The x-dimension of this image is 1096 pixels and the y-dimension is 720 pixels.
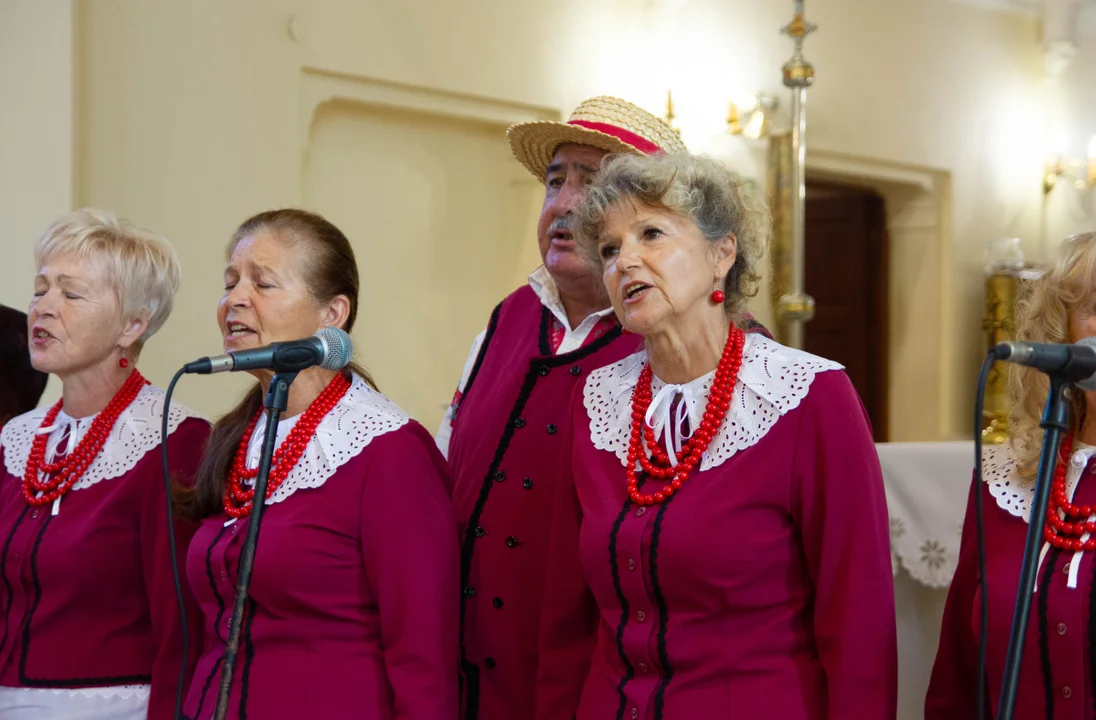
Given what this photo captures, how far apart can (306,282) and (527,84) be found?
406cm

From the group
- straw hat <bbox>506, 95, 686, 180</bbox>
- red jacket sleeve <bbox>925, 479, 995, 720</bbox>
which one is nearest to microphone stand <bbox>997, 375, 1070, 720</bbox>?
red jacket sleeve <bbox>925, 479, 995, 720</bbox>

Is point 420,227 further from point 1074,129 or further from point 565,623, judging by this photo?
point 1074,129

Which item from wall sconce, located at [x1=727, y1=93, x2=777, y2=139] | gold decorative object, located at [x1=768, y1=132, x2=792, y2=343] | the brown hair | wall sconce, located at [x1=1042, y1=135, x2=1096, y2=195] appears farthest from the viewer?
wall sconce, located at [x1=1042, y1=135, x2=1096, y2=195]

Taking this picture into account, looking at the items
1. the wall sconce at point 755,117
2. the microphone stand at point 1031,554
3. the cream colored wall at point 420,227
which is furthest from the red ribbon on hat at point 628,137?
the wall sconce at point 755,117

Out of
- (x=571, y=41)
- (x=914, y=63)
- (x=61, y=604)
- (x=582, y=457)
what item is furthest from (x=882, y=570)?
(x=914, y=63)

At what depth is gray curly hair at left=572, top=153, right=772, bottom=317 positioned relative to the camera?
2.18 meters

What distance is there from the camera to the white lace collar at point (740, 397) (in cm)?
208

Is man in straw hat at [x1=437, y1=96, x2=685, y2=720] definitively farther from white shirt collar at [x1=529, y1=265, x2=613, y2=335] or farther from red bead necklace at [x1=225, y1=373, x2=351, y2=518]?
red bead necklace at [x1=225, y1=373, x2=351, y2=518]

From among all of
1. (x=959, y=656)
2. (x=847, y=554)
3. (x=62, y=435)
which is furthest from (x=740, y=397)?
(x=62, y=435)

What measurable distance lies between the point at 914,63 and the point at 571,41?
9.72 feet

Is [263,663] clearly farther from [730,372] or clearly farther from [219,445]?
[730,372]

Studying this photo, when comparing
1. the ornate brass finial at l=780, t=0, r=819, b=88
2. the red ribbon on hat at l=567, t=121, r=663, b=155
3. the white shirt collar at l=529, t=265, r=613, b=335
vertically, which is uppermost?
the ornate brass finial at l=780, t=0, r=819, b=88

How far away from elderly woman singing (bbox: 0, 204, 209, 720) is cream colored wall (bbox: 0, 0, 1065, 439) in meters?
2.08

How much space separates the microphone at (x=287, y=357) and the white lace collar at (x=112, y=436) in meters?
0.88
